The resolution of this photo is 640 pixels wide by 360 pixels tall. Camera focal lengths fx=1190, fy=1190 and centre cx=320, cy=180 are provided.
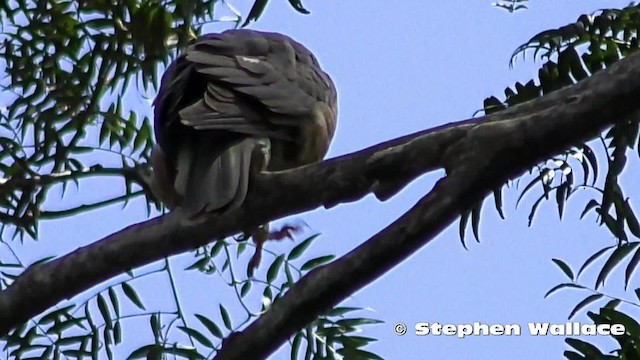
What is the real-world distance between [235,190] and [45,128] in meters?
1.59

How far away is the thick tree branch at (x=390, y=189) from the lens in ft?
7.61

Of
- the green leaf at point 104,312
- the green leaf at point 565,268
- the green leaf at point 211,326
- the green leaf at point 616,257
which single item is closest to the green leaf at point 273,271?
the green leaf at point 211,326

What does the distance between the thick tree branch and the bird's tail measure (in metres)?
0.21

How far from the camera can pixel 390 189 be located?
8.31ft

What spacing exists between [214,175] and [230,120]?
0.20 metres

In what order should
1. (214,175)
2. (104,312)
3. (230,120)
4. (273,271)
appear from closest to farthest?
(214,175), (230,120), (104,312), (273,271)

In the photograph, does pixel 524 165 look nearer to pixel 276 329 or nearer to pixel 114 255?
pixel 276 329

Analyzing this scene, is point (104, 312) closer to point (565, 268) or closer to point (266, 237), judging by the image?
point (266, 237)

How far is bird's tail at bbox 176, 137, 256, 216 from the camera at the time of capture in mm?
2887

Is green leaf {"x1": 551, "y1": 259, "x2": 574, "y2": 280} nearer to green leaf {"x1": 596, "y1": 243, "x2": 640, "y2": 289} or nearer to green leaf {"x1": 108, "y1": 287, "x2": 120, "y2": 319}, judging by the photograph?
green leaf {"x1": 596, "y1": 243, "x2": 640, "y2": 289}

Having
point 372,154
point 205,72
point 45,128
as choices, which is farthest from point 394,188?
Answer: point 45,128

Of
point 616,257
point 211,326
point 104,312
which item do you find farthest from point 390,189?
point 104,312

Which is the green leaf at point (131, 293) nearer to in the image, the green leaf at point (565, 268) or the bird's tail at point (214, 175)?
the bird's tail at point (214, 175)

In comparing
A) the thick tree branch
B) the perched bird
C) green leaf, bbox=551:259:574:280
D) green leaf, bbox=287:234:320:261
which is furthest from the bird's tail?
green leaf, bbox=551:259:574:280
